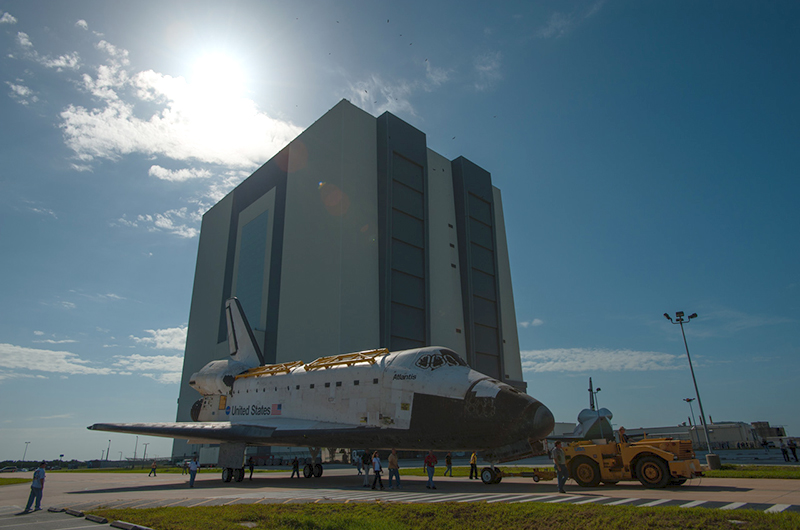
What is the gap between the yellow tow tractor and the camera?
11.2m

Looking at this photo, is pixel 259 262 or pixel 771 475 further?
pixel 259 262

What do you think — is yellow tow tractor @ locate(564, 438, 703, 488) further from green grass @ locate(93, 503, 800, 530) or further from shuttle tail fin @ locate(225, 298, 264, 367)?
shuttle tail fin @ locate(225, 298, 264, 367)

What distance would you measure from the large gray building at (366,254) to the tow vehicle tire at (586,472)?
83.9 ft

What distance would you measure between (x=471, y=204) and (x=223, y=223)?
3474 centimetres

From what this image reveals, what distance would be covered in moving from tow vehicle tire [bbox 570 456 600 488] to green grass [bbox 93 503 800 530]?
18.0ft

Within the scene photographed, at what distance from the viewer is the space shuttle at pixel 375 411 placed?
39.0ft

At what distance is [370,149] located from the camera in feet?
149

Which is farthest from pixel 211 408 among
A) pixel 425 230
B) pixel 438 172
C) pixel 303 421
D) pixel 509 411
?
pixel 438 172

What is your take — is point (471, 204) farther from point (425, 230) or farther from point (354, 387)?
point (354, 387)

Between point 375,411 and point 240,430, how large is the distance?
5.96 meters

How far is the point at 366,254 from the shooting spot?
135 ft

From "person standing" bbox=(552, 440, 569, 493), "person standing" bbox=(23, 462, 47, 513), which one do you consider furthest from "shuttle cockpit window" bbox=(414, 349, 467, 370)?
"person standing" bbox=(23, 462, 47, 513)

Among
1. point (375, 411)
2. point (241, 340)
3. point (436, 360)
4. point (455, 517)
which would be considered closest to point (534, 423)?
point (436, 360)

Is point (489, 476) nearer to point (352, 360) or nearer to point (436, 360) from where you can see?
point (436, 360)
